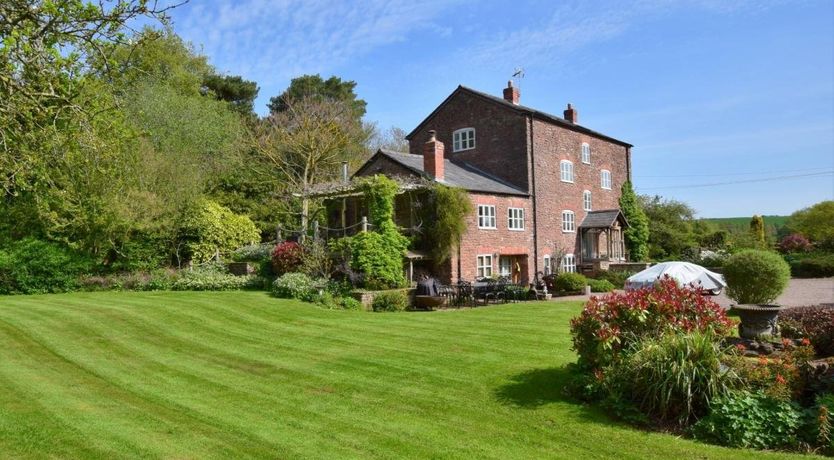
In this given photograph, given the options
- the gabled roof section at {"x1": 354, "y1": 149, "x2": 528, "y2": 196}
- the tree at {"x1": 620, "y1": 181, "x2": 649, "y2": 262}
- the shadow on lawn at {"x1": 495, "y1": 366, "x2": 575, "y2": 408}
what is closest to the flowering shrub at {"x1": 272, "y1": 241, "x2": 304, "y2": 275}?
the gabled roof section at {"x1": 354, "y1": 149, "x2": 528, "y2": 196}

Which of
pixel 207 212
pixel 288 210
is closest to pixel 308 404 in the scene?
pixel 207 212

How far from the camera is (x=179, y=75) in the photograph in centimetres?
3991

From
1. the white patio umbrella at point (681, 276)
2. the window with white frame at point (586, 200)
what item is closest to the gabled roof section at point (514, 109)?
the window with white frame at point (586, 200)

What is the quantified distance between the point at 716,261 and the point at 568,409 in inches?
1166

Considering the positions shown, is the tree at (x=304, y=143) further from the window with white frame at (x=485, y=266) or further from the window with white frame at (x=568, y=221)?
the window with white frame at (x=568, y=221)

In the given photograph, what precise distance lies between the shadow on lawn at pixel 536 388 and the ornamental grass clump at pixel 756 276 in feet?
31.7

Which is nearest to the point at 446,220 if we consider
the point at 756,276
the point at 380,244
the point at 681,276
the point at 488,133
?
the point at 380,244

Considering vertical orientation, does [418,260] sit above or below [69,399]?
above

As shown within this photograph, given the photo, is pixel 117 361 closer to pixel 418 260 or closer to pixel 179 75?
pixel 418 260

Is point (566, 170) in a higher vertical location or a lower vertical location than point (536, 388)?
higher

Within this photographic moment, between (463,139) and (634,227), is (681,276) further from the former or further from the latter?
(634,227)

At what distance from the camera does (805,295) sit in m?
22.3

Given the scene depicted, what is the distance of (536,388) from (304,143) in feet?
92.2

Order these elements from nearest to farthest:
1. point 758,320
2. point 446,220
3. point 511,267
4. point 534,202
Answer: point 758,320 < point 446,220 < point 511,267 < point 534,202
